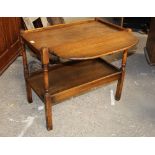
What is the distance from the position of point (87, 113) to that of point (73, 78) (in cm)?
33

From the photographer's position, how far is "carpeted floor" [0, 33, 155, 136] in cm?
169

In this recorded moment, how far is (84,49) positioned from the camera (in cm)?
144

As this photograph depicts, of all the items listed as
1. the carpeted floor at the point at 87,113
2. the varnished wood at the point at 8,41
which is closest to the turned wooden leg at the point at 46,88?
the carpeted floor at the point at 87,113

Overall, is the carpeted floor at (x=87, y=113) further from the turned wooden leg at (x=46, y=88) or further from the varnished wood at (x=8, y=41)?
the varnished wood at (x=8, y=41)

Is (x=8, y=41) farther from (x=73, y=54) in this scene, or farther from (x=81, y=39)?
(x=73, y=54)

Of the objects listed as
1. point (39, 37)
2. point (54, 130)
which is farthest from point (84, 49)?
point (54, 130)

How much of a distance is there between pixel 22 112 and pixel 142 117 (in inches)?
39.7

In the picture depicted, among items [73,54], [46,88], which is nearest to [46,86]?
[46,88]

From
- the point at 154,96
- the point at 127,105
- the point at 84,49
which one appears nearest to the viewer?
the point at 84,49

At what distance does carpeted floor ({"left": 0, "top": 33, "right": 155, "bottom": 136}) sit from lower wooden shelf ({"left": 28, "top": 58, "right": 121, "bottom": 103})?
11.1 inches

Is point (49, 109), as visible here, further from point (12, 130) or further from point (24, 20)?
point (24, 20)

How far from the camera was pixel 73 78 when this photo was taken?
1770 mm

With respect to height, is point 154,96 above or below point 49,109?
below

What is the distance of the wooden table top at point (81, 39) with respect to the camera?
1.41 m
